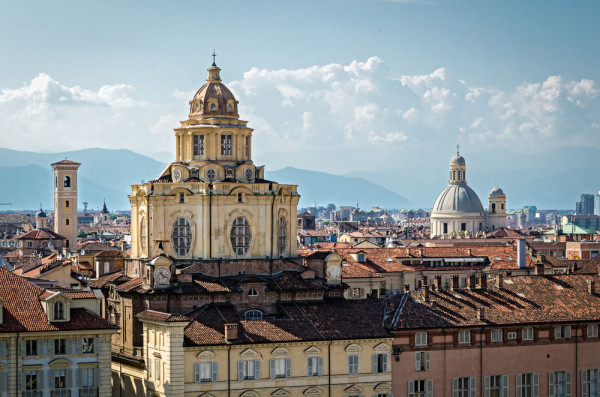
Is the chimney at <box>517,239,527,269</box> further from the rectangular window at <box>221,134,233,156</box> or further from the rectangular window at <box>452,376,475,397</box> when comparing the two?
the rectangular window at <box>221,134,233,156</box>

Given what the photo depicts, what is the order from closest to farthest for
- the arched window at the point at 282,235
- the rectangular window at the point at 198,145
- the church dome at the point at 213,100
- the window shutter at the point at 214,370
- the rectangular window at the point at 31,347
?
the rectangular window at the point at 31,347 → the window shutter at the point at 214,370 → the arched window at the point at 282,235 → the rectangular window at the point at 198,145 → the church dome at the point at 213,100

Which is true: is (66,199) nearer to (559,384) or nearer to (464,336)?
(464,336)

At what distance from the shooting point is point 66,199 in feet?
597

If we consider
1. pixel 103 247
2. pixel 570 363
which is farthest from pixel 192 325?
pixel 103 247

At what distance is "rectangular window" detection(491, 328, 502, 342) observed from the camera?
77938 mm

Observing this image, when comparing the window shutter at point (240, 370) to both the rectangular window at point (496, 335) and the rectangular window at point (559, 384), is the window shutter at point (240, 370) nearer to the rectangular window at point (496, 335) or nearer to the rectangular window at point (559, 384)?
the rectangular window at point (496, 335)

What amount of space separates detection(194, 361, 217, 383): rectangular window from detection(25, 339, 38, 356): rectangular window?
9048 millimetres

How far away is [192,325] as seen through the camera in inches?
2788

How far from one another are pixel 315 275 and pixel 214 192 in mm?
8580

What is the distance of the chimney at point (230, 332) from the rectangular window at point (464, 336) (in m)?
14.9

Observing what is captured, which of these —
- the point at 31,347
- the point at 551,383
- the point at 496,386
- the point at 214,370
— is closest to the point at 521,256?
the point at 551,383

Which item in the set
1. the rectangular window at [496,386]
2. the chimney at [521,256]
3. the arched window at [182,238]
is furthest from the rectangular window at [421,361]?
the chimney at [521,256]

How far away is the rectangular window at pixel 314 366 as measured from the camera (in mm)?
72375

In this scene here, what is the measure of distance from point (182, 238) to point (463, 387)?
64.9ft
